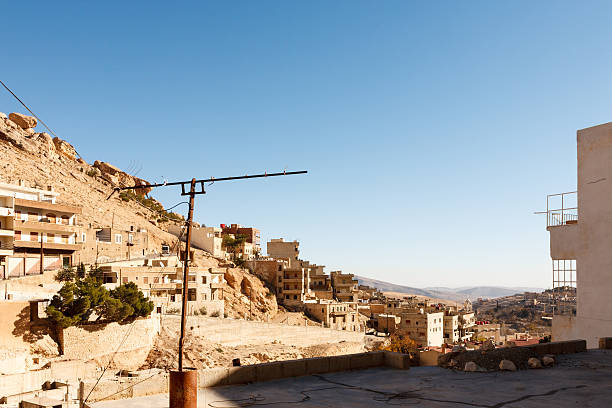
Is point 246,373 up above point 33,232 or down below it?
below

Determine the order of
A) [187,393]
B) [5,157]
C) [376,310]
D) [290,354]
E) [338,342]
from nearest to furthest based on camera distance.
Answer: [187,393], [290,354], [338,342], [5,157], [376,310]

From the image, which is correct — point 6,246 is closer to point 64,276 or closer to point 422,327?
point 64,276

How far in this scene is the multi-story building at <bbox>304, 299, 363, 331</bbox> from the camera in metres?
69.8

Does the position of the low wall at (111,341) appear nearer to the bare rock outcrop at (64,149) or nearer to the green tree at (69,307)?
the green tree at (69,307)

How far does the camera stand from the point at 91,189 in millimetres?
86000

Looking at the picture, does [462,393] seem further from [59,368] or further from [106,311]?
[106,311]

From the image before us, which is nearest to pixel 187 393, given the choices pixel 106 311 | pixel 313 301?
pixel 106 311

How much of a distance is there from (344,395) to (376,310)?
77.2m

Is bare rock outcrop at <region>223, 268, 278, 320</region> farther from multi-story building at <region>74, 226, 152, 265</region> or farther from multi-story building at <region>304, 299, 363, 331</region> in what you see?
multi-story building at <region>74, 226, 152, 265</region>

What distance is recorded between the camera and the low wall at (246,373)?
8.47 metres

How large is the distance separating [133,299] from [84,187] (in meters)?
52.4

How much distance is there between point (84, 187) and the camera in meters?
85.0

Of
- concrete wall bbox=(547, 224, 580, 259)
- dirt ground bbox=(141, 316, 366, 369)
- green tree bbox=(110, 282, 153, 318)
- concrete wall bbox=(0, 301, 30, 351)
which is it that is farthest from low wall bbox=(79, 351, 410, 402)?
green tree bbox=(110, 282, 153, 318)

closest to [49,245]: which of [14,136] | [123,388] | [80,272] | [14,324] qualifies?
[80,272]
